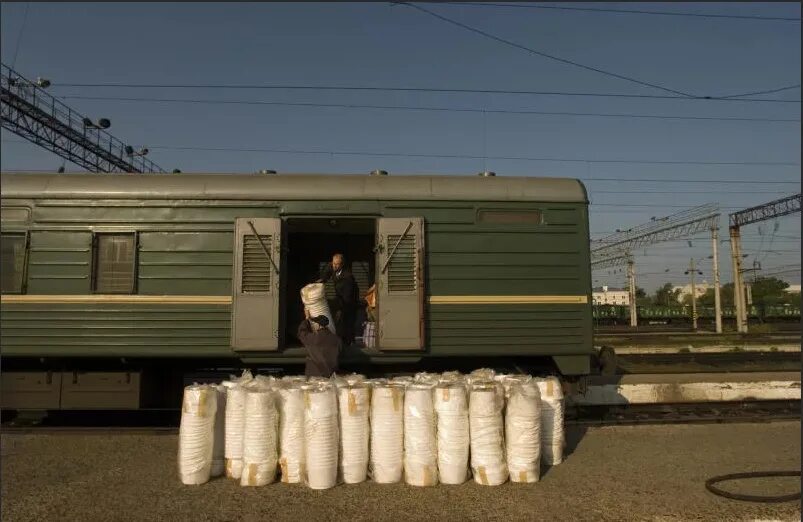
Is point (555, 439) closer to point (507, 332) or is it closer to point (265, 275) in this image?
point (507, 332)

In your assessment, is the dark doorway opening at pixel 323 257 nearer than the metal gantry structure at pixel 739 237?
Yes

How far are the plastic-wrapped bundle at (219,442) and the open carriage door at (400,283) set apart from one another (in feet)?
6.93

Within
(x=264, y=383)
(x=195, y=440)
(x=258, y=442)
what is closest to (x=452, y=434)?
(x=258, y=442)

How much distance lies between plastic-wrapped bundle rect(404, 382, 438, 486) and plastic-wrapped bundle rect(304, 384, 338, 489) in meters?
0.63

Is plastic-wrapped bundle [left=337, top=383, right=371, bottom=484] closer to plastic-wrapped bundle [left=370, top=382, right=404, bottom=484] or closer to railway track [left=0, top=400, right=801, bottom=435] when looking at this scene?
plastic-wrapped bundle [left=370, top=382, right=404, bottom=484]

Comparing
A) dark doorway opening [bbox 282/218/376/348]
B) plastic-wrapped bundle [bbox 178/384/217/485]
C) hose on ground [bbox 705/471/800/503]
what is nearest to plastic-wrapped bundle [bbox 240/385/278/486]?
plastic-wrapped bundle [bbox 178/384/217/485]

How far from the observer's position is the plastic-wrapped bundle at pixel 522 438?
4812 mm

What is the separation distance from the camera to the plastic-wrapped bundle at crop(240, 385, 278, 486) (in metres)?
4.69

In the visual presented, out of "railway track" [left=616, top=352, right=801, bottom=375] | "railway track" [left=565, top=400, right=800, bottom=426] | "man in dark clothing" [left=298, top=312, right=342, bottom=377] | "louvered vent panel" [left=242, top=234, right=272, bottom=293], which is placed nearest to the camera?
"man in dark clothing" [left=298, top=312, right=342, bottom=377]

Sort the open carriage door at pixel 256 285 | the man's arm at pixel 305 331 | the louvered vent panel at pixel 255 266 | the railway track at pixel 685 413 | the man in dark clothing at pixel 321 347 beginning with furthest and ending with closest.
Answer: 1. the railway track at pixel 685 413
2. the louvered vent panel at pixel 255 266
3. the open carriage door at pixel 256 285
4. the man's arm at pixel 305 331
5. the man in dark clothing at pixel 321 347

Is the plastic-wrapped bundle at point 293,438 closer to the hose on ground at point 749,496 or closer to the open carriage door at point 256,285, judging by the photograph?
the open carriage door at point 256,285

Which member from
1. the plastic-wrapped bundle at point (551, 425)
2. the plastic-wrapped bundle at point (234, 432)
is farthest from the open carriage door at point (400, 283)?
the plastic-wrapped bundle at point (234, 432)

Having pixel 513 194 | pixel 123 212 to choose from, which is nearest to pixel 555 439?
pixel 513 194

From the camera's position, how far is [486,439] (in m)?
4.73
